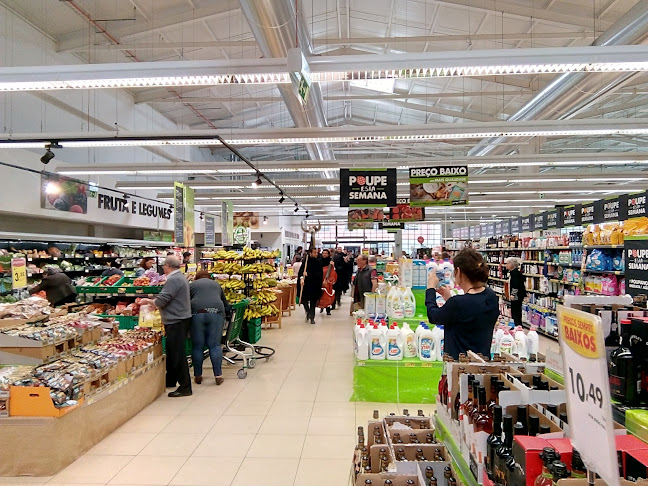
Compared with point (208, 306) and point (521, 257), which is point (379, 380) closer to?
point (208, 306)

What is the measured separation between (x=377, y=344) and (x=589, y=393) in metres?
4.08

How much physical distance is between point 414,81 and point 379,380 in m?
9.54

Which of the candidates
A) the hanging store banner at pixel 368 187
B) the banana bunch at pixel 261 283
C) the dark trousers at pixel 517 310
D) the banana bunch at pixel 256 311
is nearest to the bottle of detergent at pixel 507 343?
the banana bunch at pixel 256 311

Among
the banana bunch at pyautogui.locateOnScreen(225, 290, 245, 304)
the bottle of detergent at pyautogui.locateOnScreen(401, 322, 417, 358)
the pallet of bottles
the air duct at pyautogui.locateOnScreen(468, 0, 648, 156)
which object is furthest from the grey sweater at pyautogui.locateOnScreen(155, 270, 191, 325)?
the air duct at pyautogui.locateOnScreen(468, 0, 648, 156)

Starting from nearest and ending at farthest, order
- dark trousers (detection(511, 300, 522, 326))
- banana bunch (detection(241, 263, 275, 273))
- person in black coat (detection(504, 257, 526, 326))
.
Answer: banana bunch (detection(241, 263, 275, 273)), person in black coat (detection(504, 257, 526, 326)), dark trousers (detection(511, 300, 522, 326))

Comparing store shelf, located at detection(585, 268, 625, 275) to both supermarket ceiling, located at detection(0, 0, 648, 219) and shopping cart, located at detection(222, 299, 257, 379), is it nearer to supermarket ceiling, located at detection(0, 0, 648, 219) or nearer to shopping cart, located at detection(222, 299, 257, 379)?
supermarket ceiling, located at detection(0, 0, 648, 219)

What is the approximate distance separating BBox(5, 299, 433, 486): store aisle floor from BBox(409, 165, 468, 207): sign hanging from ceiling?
4805 millimetres

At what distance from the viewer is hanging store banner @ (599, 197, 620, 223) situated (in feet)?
27.7

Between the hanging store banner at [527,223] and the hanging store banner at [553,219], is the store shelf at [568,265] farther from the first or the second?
the hanging store banner at [527,223]

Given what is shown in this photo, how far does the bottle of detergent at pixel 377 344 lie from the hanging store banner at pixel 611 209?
19.4 feet

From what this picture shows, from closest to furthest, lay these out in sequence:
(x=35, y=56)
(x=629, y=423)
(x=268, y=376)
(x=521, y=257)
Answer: (x=629, y=423) < (x=268, y=376) < (x=35, y=56) < (x=521, y=257)

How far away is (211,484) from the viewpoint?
138 inches

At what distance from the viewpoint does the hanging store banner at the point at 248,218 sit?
2646cm

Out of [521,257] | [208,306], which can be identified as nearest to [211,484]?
[208,306]
